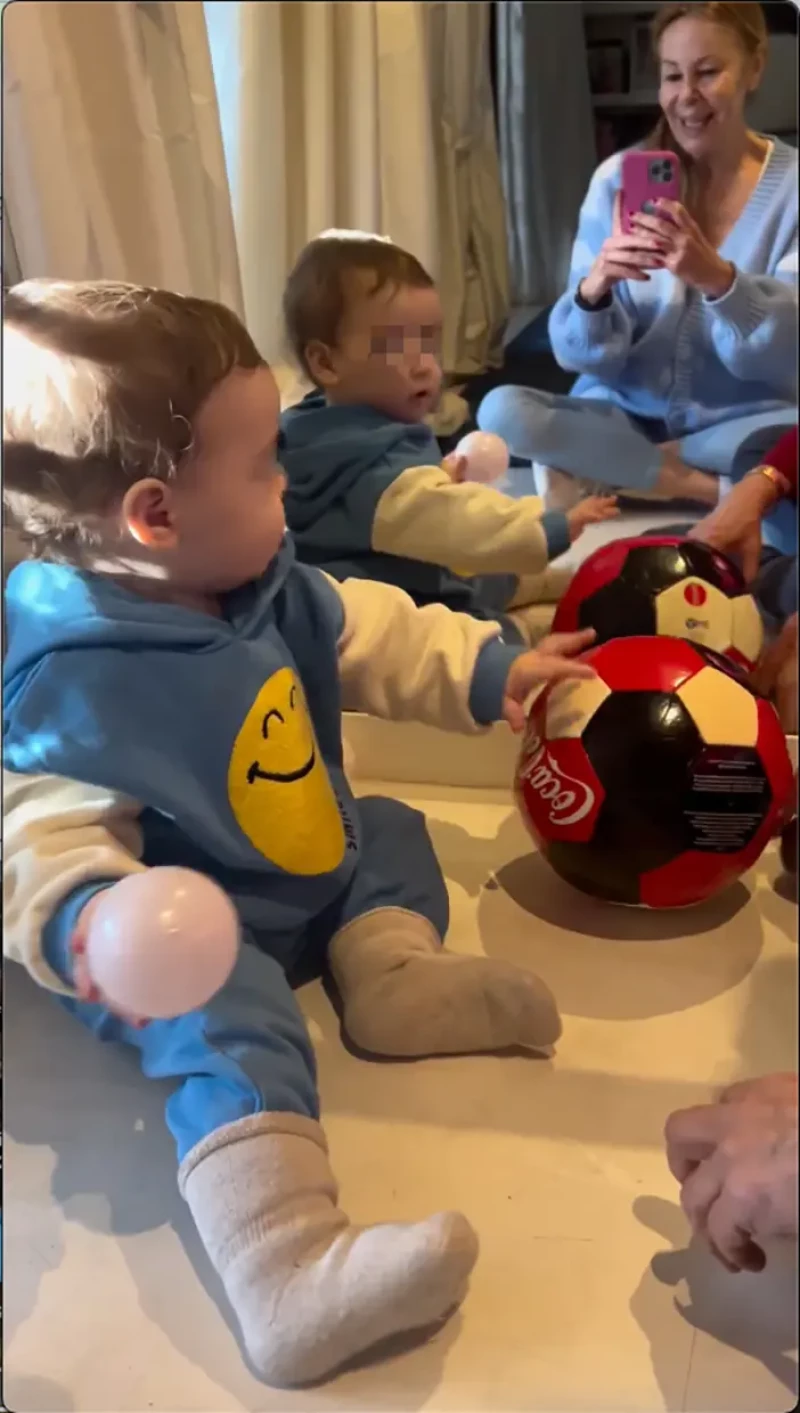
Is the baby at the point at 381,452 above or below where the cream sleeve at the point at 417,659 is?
above

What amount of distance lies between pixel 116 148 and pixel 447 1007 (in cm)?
58

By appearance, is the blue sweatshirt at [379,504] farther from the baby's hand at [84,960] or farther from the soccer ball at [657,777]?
the baby's hand at [84,960]

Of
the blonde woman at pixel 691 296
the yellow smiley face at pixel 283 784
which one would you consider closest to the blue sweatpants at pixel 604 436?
the blonde woman at pixel 691 296

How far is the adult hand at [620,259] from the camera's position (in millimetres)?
677

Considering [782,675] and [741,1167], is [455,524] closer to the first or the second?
[782,675]

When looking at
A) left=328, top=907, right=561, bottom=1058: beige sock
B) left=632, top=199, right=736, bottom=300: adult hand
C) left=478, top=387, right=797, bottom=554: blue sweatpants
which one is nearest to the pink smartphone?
left=632, top=199, right=736, bottom=300: adult hand

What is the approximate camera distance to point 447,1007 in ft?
2.09

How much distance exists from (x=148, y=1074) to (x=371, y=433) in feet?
1.23

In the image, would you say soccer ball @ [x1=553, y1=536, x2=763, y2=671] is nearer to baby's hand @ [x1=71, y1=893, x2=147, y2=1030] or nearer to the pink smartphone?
the pink smartphone

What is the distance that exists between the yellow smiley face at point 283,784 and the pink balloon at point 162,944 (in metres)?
0.11

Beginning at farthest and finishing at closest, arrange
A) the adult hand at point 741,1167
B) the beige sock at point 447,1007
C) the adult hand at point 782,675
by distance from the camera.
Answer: the adult hand at point 782,675, the beige sock at point 447,1007, the adult hand at point 741,1167

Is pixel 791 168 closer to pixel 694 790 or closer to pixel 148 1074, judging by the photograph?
pixel 694 790

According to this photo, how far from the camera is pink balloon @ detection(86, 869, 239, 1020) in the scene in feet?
1.52

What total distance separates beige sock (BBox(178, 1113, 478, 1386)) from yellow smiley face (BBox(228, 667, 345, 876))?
14 cm
